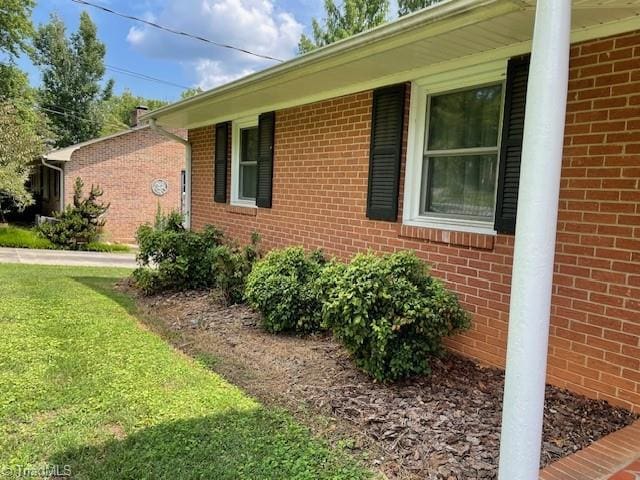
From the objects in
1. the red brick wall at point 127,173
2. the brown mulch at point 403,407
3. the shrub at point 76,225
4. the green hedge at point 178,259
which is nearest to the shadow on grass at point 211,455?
the brown mulch at point 403,407

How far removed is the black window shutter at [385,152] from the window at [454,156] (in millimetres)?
136

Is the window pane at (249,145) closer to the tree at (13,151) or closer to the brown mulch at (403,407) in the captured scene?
the brown mulch at (403,407)

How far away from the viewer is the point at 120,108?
44125 millimetres

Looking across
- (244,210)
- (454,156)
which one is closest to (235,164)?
(244,210)

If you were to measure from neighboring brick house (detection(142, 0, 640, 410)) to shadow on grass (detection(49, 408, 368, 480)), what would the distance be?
6.40ft

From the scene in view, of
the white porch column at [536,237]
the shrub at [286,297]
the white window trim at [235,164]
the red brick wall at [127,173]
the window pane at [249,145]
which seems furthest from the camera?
the red brick wall at [127,173]

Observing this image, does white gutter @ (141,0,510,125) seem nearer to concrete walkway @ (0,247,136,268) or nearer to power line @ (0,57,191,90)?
concrete walkway @ (0,247,136,268)

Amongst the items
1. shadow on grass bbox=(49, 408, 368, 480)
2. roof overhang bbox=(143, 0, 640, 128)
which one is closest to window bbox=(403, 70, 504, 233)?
roof overhang bbox=(143, 0, 640, 128)

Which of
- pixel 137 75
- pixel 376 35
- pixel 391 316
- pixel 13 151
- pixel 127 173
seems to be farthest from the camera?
pixel 137 75

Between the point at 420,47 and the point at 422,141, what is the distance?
100 centimetres

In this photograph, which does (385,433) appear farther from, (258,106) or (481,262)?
(258,106)

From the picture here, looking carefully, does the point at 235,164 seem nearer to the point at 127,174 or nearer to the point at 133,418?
the point at 133,418

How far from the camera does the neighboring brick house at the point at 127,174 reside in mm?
16938

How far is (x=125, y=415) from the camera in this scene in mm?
3098
